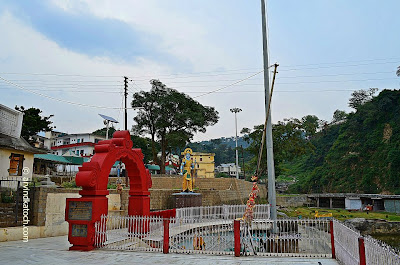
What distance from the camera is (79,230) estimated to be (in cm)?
1016

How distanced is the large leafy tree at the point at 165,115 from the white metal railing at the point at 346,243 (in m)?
29.1

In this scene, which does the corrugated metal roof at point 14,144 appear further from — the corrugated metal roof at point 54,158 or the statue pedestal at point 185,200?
the corrugated metal roof at point 54,158

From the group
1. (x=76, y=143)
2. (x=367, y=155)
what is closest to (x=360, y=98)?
(x=367, y=155)

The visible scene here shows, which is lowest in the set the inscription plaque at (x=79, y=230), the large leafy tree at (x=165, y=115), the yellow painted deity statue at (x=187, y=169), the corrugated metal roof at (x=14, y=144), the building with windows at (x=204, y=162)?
the inscription plaque at (x=79, y=230)

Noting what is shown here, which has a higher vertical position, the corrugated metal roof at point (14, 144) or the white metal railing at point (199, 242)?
the corrugated metal roof at point (14, 144)

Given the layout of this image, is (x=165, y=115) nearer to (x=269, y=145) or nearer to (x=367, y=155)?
(x=269, y=145)

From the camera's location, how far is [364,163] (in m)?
59.1

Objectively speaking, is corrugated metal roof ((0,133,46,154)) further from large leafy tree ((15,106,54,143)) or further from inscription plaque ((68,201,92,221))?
large leafy tree ((15,106,54,143))

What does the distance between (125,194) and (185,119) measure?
65.8 feet

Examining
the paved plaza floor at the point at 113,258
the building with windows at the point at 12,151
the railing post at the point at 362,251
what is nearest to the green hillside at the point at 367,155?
the building with windows at the point at 12,151

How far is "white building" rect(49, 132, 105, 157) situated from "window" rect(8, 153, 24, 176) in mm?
29773

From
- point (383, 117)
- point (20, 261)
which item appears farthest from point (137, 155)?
point (383, 117)

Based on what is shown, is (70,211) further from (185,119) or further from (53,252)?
(185,119)

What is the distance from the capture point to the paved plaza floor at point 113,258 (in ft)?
27.5
